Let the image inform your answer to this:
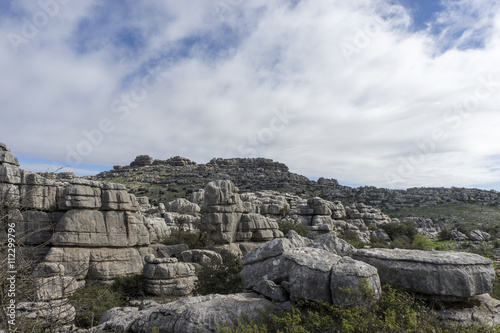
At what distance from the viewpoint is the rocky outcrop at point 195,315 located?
5094mm

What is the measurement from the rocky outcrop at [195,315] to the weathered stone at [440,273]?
2.45 metres

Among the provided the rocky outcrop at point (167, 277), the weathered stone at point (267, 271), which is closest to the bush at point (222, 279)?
the rocky outcrop at point (167, 277)

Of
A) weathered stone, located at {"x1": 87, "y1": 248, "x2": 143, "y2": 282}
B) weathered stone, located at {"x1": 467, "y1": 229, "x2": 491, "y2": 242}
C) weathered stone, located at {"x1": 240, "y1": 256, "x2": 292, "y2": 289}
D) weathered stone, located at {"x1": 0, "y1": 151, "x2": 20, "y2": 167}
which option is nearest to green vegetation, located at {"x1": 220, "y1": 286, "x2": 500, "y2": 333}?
weathered stone, located at {"x1": 240, "y1": 256, "x2": 292, "y2": 289}

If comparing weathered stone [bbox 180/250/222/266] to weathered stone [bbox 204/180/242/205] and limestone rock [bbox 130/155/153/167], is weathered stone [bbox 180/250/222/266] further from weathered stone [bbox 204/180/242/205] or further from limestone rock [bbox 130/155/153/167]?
limestone rock [bbox 130/155/153/167]

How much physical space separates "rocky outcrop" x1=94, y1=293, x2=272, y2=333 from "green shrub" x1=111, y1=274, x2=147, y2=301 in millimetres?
10557

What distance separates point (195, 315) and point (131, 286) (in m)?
12.5

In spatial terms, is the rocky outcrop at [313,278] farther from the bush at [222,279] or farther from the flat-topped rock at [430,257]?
the bush at [222,279]

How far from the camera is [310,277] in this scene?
531 centimetres

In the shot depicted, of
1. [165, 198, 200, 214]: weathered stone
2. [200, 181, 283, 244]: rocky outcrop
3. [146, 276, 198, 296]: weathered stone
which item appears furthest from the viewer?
[165, 198, 200, 214]: weathered stone

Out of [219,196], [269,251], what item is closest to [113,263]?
[219,196]

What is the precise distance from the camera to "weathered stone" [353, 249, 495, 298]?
198 inches

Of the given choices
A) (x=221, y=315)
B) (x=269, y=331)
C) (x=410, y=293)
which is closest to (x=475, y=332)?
(x=410, y=293)

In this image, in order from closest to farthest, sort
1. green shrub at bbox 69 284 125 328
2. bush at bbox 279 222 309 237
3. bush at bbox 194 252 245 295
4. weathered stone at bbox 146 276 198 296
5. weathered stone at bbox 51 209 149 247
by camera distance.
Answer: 1. green shrub at bbox 69 284 125 328
2. bush at bbox 194 252 245 295
3. weathered stone at bbox 146 276 198 296
4. weathered stone at bbox 51 209 149 247
5. bush at bbox 279 222 309 237

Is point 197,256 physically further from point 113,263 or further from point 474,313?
point 474,313
